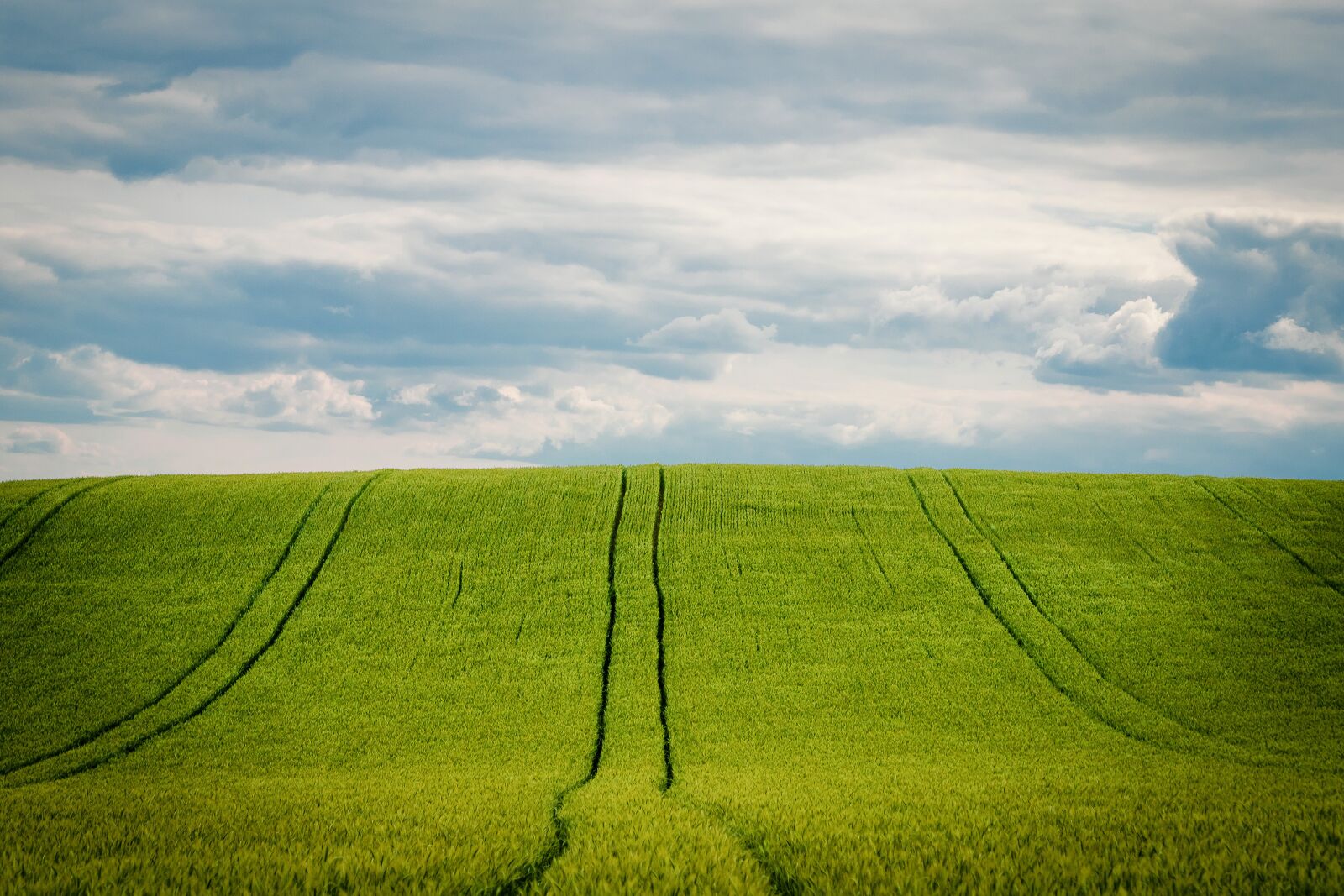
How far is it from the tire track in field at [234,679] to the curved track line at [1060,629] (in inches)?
1067

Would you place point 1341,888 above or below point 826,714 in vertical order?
above

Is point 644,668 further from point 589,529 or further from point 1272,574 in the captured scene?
point 1272,574

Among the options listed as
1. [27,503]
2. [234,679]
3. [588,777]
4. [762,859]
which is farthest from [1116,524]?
[27,503]

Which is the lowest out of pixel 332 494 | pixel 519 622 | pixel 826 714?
pixel 826 714

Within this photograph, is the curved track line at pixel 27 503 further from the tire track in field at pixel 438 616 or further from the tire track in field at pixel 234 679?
the tire track in field at pixel 438 616

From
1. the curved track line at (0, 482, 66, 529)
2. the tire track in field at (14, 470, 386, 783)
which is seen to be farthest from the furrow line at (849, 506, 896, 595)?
the curved track line at (0, 482, 66, 529)

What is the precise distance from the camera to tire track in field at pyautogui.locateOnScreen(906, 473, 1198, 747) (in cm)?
2258

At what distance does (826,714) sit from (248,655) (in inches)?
738

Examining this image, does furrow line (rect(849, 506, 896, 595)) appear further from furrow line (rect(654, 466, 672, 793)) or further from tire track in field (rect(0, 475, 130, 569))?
tire track in field (rect(0, 475, 130, 569))

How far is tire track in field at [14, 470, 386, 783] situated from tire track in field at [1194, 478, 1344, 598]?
3884 centimetres

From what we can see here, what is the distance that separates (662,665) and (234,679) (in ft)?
44.4

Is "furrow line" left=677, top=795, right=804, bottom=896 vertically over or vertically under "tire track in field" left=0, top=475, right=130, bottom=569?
under

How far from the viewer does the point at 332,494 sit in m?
37.2

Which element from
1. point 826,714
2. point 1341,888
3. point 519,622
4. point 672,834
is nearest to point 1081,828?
point 1341,888
